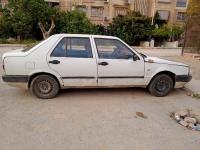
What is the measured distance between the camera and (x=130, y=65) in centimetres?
533

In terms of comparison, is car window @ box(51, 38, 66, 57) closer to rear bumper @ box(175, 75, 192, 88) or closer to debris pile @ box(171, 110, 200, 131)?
debris pile @ box(171, 110, 200, 131)

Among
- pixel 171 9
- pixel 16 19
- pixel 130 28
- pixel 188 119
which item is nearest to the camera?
pixel 188 119

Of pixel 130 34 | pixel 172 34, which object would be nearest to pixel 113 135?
pixel 130 34

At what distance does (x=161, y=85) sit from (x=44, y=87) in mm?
3056

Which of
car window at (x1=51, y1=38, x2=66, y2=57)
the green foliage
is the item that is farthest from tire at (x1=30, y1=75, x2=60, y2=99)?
the green foliage

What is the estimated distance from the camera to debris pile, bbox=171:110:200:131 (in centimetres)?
413

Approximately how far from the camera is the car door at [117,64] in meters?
5.22

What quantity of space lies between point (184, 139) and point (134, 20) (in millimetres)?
18529

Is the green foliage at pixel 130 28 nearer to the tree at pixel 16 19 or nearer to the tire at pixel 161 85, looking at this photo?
the tree at pixel 16 19

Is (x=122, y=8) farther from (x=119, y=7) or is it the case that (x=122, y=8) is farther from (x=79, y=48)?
(x=79, y=48)

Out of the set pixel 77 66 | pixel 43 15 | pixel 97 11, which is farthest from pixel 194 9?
pixel 97 11

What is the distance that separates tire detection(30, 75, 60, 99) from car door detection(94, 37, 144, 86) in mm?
1124

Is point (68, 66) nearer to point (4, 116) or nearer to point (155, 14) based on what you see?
point (4, 116)

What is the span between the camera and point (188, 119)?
14.1ft
